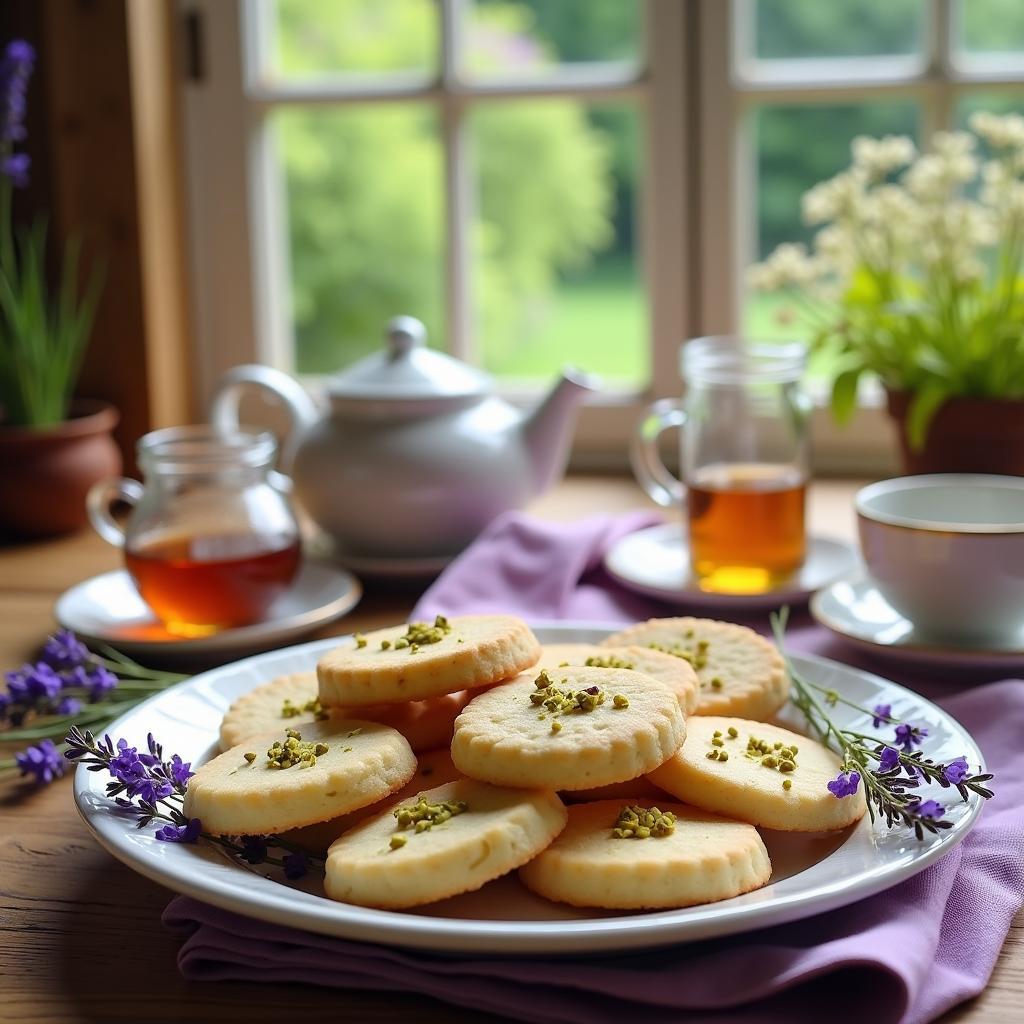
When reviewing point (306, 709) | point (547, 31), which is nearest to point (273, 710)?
point (306, 709)

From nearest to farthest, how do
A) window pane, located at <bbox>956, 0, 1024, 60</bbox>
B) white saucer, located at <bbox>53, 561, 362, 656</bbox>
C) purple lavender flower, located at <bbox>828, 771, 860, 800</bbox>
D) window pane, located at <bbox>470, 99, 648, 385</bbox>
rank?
purple lavender flower, located at <bbox>828, 771, 860, 800</bbox>
white saucer, located at <bbox>53, 561, 362, 656</bbox>
window pane, located at <bbox>956, 0, 1024, 60</bbox>
window pane, located at <bbox>470, 99, 648, 385</bbox>

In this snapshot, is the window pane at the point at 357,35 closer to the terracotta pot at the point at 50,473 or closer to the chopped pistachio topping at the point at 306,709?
the terracotta pot at the point at 50,473

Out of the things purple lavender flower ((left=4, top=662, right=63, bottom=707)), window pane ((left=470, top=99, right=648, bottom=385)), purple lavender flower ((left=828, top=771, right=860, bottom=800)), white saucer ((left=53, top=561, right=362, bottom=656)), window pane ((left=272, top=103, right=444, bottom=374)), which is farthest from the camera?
window pane ((left=470, top=99, right=648, bottom=385))

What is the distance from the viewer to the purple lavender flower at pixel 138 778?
0.77 m

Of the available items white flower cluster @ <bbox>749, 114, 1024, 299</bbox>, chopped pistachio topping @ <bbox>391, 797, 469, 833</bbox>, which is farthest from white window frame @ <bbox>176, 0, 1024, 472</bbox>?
chopped pistachio topping @ <bbox>391, 797, 469, 833</bbox>

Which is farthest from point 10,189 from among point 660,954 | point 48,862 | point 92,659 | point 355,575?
point 660,954

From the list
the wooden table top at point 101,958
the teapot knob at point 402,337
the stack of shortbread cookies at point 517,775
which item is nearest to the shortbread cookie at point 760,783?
the stack of shortbread cookies at point 517,775

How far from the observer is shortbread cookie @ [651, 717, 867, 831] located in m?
0.74

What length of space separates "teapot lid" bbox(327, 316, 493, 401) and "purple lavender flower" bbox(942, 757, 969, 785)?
2.54 feet

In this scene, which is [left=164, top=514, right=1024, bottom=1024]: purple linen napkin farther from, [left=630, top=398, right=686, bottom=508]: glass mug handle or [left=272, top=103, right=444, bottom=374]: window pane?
[left=272, top=103, right=444, bottom=374]: window pane

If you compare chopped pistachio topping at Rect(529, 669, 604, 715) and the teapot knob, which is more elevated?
the teapot knob

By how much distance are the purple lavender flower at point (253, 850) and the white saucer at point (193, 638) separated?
0.43 meters

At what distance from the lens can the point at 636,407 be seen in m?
1.92

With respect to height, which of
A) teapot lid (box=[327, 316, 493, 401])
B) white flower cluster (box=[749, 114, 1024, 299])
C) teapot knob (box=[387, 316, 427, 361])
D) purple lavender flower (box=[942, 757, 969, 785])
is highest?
white flower cluster (box=[749, 114, 1024, 299])
